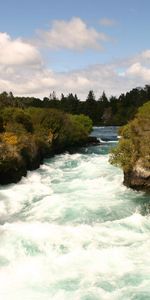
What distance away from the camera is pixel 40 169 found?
49469 mm

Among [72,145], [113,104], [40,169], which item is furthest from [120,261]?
[113,104]

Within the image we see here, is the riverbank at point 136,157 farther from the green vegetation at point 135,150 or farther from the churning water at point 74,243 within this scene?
the churning water at point 74,243

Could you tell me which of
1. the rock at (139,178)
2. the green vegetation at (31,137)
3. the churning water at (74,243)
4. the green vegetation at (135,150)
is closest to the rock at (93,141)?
the green vegetation at (31,137)

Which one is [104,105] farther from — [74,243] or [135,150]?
[74,243]

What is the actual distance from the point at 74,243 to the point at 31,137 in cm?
3183

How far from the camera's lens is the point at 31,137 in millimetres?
52969

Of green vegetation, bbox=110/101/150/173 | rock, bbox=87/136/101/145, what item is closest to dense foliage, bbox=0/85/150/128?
rock, bbox=87/136/101/145

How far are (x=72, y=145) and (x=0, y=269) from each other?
56492mm

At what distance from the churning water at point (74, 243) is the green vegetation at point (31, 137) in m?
3.12

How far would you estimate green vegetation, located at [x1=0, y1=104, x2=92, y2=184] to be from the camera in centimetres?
3994

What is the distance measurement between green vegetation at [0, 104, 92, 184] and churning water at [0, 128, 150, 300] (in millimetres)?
3119

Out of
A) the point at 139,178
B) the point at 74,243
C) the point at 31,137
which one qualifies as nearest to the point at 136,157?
the point at 139,178

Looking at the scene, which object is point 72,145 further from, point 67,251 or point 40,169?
point 67,251

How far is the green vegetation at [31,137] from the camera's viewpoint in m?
39.9
